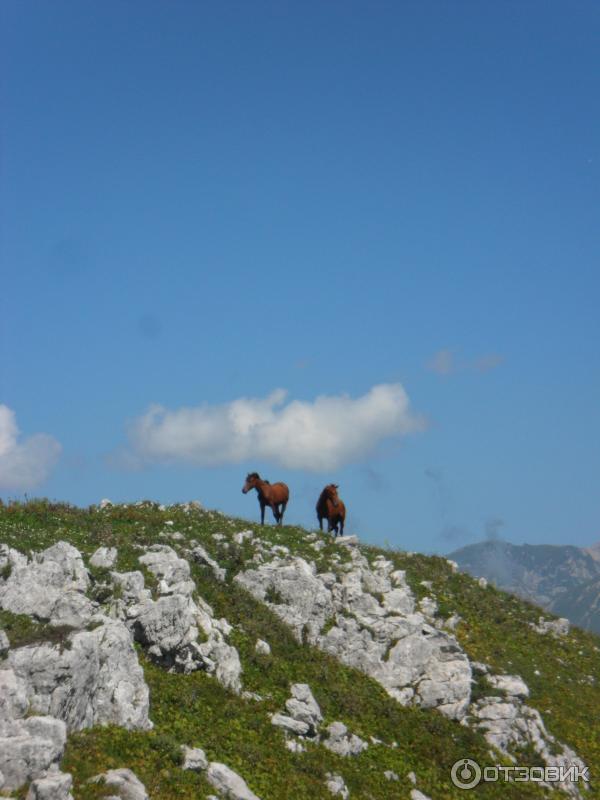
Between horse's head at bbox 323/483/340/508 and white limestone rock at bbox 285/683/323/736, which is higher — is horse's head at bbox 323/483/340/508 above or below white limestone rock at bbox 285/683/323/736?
above

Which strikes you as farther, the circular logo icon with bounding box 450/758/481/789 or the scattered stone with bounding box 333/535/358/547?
the scattered stone with bounding box 333/535/358/547

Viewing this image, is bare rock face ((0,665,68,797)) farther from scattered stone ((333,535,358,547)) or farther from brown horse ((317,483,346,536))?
brown horse ((317,483,346,536))

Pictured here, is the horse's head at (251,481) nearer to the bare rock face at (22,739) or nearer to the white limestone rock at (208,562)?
the white limestone rock at (208,562)

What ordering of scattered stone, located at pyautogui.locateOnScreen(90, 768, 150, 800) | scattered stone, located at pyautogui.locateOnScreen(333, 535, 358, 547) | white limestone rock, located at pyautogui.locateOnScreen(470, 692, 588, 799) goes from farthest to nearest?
scattered stone, located at pyautogui.locateOnScreen(333, 535, 358, 547) → white limestone rock, located at pyautogui.locateOnScreen(470, 692, 588, 799) → scattered stone, located at pyautogui.locateOnScreen(90, 768, 150, 800)

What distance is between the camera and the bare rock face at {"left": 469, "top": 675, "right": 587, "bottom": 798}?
26734mm

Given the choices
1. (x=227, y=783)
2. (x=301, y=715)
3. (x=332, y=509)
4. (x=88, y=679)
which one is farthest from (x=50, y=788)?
(x=332, y=509)

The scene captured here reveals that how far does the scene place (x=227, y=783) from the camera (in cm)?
1908

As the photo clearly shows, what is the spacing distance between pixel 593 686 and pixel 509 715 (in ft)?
27.4

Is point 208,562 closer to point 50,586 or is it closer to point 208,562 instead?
point 208,562

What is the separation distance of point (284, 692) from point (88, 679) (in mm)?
7159

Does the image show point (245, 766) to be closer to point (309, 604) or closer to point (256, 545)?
point (309, 604)

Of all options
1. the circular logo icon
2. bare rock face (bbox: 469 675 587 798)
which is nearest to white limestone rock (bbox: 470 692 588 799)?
bare rock face (bbox: 469 675 587 798)

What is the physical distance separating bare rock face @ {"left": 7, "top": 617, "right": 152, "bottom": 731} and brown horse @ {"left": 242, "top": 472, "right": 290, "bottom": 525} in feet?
70.0

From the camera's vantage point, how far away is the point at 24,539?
28.4m
